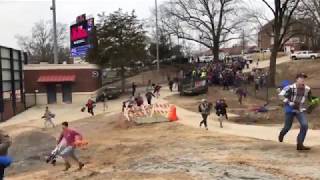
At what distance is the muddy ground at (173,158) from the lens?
13.6 meters

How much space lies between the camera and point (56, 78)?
206 feet

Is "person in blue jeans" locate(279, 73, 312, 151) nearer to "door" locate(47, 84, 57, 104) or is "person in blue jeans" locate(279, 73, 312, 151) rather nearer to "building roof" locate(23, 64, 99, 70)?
"door" locate(47, 84, 57, 104)

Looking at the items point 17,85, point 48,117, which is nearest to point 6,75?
point 17,85

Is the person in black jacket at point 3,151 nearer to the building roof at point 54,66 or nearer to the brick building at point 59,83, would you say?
the brick building at point 59,83

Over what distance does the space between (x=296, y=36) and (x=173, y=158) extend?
56795 mm

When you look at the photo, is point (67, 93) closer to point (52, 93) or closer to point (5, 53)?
point (52, 93)

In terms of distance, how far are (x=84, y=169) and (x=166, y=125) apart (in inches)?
544

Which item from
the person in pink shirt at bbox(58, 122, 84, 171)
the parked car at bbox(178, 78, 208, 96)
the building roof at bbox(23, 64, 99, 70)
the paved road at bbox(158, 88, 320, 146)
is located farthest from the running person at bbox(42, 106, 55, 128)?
the person in pink shirt at bbox(58, 122, 84, 171)

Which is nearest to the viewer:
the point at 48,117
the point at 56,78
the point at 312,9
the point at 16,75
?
the point at 48,117

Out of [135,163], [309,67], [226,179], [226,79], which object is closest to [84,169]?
[135,163]

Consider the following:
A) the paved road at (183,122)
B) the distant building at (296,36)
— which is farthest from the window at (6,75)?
the distant building at (296,36)

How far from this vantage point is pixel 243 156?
16.1 metres

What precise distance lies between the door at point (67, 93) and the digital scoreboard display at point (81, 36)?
5.41 m

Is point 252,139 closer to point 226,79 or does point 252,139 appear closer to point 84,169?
point 84,169
